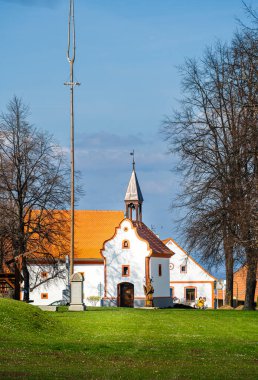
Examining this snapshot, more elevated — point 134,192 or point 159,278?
point 134,192

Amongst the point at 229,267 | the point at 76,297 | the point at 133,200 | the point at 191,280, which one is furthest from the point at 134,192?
the point at 76,297

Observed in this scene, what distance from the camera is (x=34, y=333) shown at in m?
27.7

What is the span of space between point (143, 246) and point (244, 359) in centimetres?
5962

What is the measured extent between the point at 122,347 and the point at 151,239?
60751 mm

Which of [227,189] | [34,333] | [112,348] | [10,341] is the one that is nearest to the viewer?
[112,348]

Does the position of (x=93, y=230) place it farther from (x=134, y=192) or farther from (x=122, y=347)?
(x=122, y=347)

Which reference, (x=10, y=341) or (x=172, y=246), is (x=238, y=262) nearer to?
(x=10, y=341)

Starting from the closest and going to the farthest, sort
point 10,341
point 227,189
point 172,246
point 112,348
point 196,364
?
1. point 196,364
2. point 112,348
3. point 10,341
4. point 227,189
5. point 172,246

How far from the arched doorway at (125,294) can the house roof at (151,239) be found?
3.94 metres

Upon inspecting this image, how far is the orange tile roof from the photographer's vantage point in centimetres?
8250

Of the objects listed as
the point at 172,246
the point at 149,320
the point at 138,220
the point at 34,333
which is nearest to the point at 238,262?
the point at 149,320

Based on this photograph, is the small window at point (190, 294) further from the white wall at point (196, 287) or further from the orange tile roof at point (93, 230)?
Answer: the orange tile roof at point (93, 230)

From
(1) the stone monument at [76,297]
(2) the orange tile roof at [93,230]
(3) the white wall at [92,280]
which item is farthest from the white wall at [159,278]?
(1) the stone monument at [76,297]

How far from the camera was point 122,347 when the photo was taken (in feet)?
74.4
